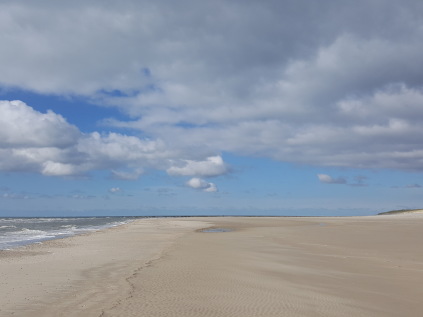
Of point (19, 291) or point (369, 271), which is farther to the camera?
point (369, 271)

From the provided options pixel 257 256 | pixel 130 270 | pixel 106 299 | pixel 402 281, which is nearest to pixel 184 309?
pixel 106 299

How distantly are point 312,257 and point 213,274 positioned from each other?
8.30 meters

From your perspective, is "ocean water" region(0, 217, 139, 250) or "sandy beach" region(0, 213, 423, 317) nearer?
"sandy beach" region(0, 213, 423, 317)

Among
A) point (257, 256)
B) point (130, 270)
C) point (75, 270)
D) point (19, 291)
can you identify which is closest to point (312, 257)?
point (257, 256)

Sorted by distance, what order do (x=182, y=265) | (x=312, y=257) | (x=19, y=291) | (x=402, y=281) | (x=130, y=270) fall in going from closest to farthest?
(x=19, y=291) → (x=402, y=281) → (x=130, y=270) → (x=182, y=265) → (x=312, y=257)

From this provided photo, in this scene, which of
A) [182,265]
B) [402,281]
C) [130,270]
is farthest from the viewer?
[182,265]

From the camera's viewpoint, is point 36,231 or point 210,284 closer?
point 210,284

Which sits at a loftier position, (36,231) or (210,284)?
(36,231)

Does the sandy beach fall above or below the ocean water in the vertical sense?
below

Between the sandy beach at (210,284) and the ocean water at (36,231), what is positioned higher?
the ocean water at (36,231)

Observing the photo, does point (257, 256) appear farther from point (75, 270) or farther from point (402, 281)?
point (75, 270)

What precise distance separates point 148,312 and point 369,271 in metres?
11.2

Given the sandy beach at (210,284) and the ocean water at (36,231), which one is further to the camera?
the ocean water at (36,231)

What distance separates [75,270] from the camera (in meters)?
16.8
